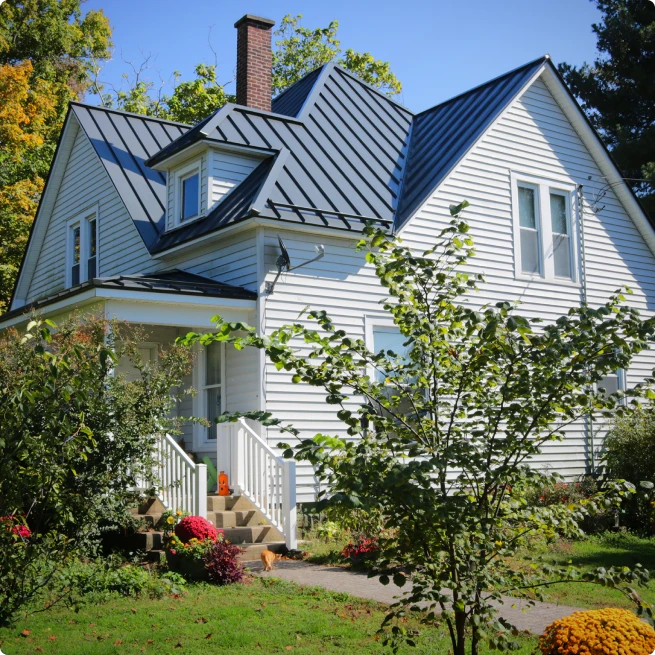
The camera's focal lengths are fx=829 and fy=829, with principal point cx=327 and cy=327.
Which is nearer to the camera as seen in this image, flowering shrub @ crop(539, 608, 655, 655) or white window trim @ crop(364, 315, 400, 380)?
flowering shrub @ crop(539, 608, 655, 655)

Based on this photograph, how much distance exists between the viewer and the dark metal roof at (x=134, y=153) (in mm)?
17234

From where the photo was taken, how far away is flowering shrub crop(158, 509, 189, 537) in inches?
419

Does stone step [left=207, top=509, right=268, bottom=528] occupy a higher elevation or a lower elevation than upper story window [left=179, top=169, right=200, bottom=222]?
lower

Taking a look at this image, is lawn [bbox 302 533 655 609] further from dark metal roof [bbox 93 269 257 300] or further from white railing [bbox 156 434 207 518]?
dark metal roof [bbox 93 269 257 300]

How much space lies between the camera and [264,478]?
39.5 feet

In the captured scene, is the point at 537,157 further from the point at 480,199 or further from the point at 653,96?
the point at 653,96

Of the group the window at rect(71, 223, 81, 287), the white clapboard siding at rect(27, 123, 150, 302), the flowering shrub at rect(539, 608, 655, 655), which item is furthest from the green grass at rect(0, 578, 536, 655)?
the window at rect(71, 223, 81, 287)

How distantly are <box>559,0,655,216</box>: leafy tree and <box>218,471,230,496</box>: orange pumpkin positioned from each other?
75.9ft

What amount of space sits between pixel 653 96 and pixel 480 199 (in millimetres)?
18225

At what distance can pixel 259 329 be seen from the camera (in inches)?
523

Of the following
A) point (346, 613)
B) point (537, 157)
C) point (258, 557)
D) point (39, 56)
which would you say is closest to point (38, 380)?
point (346, 613)

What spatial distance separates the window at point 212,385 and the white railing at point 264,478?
6.00ft

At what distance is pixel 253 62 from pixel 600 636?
593 inches

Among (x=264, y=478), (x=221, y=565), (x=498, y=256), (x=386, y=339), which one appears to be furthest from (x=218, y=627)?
(x=498, y=256)
